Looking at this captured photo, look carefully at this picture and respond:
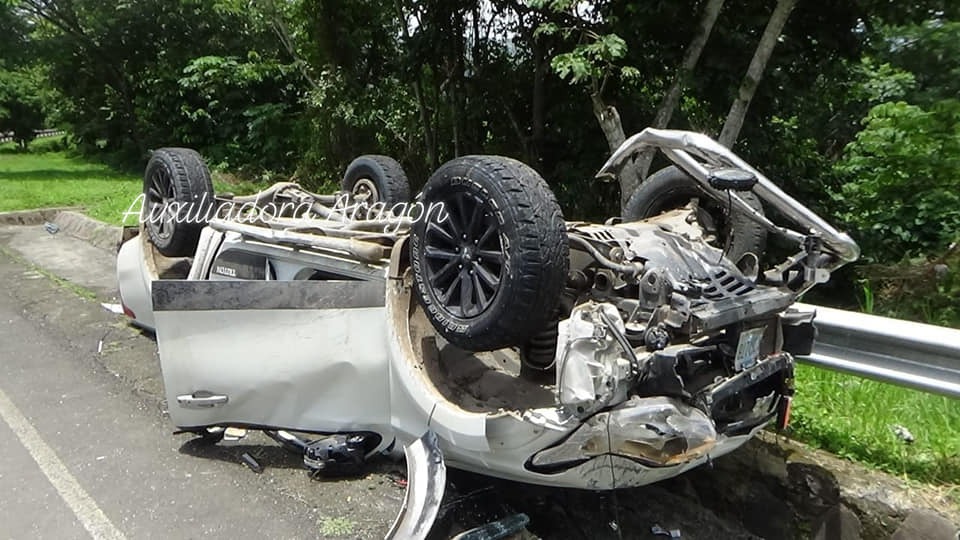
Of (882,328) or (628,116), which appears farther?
(628,116)

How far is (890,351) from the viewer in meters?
2.85

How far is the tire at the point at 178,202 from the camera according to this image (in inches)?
180

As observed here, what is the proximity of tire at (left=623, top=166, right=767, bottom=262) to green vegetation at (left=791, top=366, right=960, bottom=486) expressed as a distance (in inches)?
33.1

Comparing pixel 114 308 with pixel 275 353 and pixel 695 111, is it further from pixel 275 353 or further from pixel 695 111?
pixel 695 111

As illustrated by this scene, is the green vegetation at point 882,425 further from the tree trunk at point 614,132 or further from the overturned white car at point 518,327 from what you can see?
the tree trunk at point 614,132

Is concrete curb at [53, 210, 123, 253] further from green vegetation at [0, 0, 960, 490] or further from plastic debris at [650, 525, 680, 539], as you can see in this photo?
plastic debris at [650, 525, 680, 539]

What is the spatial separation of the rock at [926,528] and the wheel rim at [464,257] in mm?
1887

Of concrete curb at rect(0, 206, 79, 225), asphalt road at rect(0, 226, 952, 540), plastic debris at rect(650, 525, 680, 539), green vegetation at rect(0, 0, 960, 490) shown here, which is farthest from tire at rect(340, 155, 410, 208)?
concrete curb at rect(0, 206, 79, 225)

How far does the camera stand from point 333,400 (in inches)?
129

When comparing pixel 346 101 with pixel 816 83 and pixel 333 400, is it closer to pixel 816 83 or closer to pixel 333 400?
pixel 816 83

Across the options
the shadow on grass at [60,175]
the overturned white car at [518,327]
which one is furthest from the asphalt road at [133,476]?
the shadow on grass at [60,175]

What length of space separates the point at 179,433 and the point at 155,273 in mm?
1463

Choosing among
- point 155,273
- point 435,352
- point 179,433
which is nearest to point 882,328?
point 435,352

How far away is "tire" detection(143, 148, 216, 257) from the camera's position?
15.0 feet
